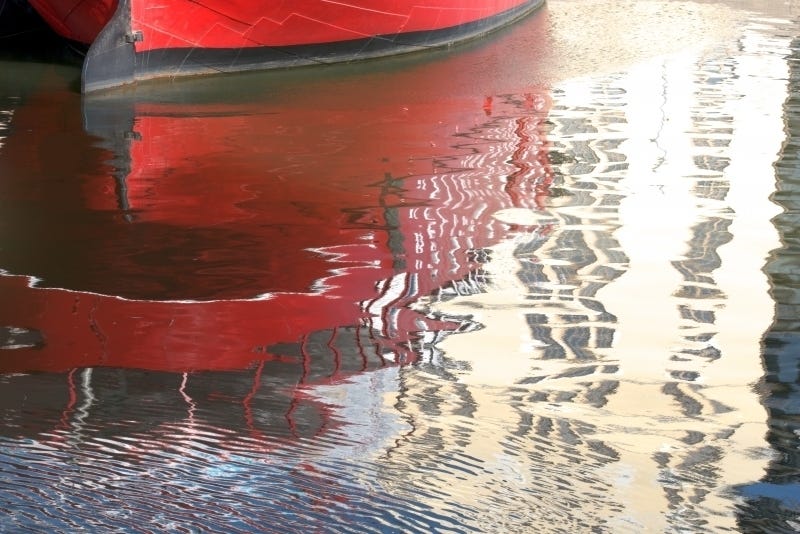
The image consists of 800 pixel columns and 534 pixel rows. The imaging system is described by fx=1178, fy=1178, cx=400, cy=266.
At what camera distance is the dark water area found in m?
2.81

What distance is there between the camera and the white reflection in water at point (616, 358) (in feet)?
9.41

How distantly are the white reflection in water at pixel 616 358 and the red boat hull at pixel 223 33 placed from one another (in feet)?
13.3

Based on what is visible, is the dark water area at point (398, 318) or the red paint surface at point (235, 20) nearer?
the dark water area at point (398, 318)

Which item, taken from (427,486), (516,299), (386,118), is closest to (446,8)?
(386,118)

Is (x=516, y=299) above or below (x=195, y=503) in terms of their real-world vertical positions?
above

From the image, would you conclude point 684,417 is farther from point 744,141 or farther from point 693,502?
point 744,141

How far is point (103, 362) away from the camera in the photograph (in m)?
3.71

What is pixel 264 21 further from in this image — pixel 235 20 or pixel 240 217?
pixel 240 217

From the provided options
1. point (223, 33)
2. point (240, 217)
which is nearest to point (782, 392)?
point (240, 217)

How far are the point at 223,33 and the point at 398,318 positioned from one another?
21.1ft

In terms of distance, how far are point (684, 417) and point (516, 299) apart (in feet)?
3.79

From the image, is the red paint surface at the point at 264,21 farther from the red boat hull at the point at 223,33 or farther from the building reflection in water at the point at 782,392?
the building reflection in water at the point at 782,392

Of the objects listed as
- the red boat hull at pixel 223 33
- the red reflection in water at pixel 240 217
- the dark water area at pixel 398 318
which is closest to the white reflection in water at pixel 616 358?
the dark water area at pixel 398 318

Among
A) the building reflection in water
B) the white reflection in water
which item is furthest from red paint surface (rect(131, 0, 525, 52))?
the building reflection in water
